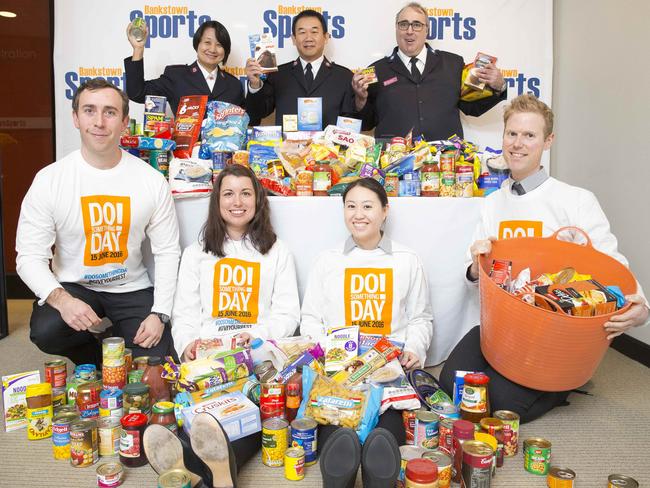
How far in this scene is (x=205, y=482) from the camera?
1.61 metres

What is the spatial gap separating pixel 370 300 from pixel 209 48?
206cm

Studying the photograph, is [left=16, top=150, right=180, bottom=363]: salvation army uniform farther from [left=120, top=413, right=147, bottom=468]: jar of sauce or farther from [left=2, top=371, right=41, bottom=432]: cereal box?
[left=120, top=413, right=147, bottom=468]: jar of sauce

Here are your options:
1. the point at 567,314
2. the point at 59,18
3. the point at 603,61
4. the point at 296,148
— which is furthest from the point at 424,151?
the point at 59,18

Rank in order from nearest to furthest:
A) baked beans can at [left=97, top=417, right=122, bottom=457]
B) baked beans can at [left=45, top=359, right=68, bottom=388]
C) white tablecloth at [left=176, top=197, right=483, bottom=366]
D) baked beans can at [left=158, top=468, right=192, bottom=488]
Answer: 1. baked beans can at [left=158, top=468, right=192, bottom=488]
2. baked beans can at [left=97, top=417, right=122, bottom=457]
3. baked beans can at [left=45, top=359, right=68, bottom=388]
4. white tablecloth at [left=176, top=197, right=483, bottom=366]

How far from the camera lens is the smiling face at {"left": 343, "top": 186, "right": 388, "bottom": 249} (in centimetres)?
239

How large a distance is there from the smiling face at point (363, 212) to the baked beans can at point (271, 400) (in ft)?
2.60

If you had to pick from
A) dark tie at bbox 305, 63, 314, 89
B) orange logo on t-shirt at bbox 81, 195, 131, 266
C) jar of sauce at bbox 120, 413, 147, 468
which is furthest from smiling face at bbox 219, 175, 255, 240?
dark tie at bbox 305, 63, 314, 89

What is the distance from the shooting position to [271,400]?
1936 mm

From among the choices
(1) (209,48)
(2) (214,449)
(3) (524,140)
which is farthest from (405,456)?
(1) (209,48)

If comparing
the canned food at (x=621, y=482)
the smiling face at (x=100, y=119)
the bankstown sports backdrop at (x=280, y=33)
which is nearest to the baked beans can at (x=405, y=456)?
the canned food at (x=621, y=482)

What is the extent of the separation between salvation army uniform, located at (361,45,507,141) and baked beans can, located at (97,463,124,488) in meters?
2.59

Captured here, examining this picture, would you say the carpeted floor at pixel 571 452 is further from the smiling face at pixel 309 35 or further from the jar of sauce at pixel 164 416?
the smiling face at pixel 309 35

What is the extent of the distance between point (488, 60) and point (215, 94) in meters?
1.72

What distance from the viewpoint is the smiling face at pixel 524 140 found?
Result: 2301mm
